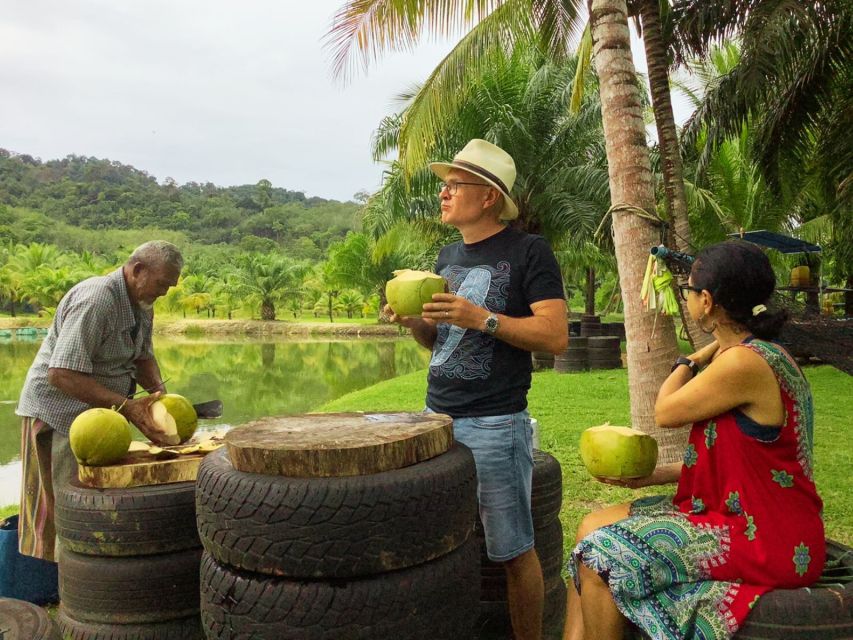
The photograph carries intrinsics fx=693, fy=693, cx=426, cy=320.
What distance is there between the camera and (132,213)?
105m

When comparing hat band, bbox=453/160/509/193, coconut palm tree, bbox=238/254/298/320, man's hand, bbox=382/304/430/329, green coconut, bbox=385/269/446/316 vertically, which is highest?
coconut palm tree, bbox=238/254/298/320

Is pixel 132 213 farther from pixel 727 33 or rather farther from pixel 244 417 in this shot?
pixel 727 33

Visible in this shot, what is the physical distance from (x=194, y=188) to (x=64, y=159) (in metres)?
26.0

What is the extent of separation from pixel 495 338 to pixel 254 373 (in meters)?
22.1

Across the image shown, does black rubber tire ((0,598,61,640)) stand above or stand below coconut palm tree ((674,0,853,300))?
below

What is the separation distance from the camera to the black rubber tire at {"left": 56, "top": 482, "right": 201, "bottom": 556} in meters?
2.92

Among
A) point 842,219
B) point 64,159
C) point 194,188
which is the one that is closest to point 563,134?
point 842,219

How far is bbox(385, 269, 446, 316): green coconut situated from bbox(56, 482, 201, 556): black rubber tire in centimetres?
125

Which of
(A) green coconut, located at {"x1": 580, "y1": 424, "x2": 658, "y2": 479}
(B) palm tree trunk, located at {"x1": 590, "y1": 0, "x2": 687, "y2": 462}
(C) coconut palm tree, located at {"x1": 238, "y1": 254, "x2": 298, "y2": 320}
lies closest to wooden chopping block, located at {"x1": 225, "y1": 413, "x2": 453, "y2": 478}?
(A) green coconut, located at {"x1": 580, "y1": 424, "x2": 658, "y2": 479}

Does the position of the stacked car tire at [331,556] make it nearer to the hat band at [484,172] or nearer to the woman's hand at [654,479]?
the woman's hand at [654,479]

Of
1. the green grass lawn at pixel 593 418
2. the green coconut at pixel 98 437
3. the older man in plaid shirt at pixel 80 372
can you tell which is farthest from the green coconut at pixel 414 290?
the green grass lawn at pixel 593 418

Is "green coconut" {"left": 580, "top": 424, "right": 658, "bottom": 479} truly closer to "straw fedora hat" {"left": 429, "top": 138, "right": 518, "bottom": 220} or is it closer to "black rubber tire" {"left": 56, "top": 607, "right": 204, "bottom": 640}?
"straw fedora hat" {"left": 429, "top": 138, "right": 518, "bottom": 220}

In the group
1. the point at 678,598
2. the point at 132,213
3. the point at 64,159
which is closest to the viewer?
the point at 678,598

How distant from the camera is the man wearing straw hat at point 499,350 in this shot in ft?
8.85
